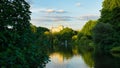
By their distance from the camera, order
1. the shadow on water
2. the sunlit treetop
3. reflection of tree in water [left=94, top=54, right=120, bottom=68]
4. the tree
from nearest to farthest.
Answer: the tree
reflection of tree in water [left=94, top=54, right=120, bottom=68]
the shadow on water
the sunlit treetop

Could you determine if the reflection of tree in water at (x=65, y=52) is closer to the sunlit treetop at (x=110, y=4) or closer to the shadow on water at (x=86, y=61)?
the shadow on water at (x=86, y=61)

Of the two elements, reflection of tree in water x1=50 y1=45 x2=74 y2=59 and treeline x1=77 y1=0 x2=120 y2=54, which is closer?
reflection of tree in water x1=50 y1=45 x2=74 y2=59

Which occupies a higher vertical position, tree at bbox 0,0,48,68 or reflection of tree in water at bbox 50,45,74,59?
tree at bbox 0,0,48,68

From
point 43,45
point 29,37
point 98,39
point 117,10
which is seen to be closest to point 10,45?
point 29,37

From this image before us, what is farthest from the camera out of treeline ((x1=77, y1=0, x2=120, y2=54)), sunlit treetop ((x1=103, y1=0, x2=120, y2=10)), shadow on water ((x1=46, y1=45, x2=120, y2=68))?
sunlit treetop ((x1=103, y1=0, x2=120, y2=10))

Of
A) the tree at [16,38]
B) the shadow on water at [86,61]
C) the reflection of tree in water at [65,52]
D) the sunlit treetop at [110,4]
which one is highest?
the sunlit treetop at [110,4]

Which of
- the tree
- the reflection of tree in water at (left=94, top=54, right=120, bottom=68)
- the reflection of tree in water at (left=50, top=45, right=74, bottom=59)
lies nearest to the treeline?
the reflection of tree in water at (left=50, top=45, right=74, bottom=59)

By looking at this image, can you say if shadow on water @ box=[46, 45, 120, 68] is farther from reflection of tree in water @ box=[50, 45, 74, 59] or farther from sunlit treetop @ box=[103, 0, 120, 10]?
sunlit treetop @ box=[103, 0, 120, 10]

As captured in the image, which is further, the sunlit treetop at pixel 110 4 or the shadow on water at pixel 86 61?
the sunlit treetop at pixel 110 4

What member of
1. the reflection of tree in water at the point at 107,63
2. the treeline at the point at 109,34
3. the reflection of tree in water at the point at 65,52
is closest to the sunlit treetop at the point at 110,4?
the treeline at the point at 109,34

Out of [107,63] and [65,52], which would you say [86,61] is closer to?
[107,63]

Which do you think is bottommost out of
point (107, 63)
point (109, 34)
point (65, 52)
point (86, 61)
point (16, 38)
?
point (65, 52)

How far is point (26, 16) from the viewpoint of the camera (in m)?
10.0

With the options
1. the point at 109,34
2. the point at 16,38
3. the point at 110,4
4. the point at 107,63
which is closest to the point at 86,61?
the point at 107,63
